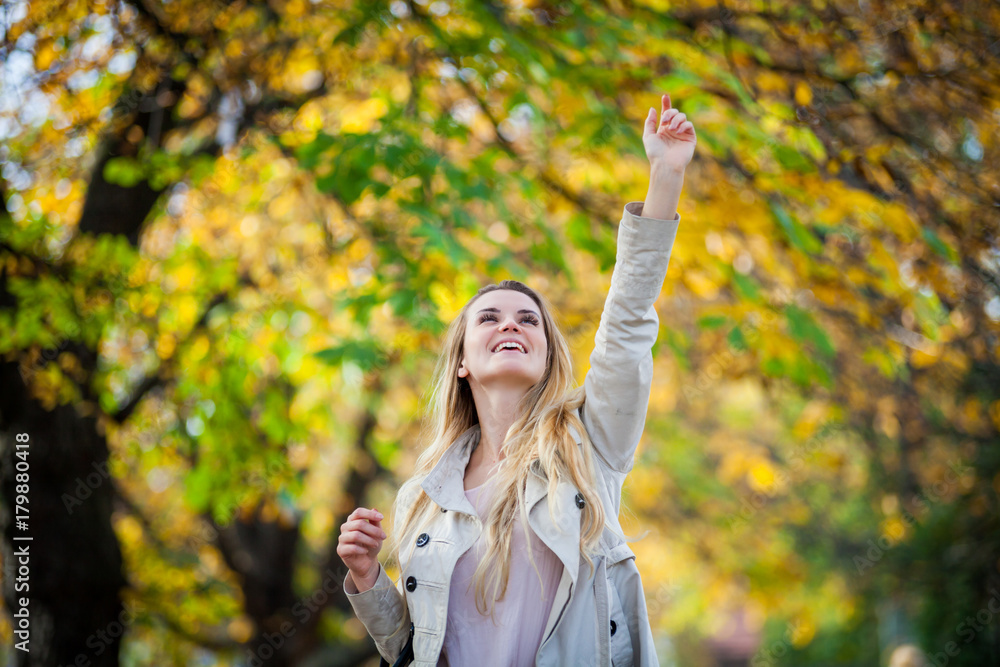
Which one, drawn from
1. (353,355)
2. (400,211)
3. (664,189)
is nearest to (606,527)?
(664,189)

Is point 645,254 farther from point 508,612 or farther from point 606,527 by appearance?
point 508,612

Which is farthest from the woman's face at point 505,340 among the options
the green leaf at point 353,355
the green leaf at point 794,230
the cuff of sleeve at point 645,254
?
the green leaf at point 794,230

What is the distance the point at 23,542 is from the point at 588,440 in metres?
4.25

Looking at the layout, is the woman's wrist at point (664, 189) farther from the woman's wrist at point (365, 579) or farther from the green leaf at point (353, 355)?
the green leaf at point (353, 355)

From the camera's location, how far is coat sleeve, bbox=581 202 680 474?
6.66ft

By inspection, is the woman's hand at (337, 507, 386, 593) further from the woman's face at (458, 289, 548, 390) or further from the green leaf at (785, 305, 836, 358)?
the green leaf at (785, 305, 836, 358)

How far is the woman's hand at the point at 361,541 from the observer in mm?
2123

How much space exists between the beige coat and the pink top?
56 mm

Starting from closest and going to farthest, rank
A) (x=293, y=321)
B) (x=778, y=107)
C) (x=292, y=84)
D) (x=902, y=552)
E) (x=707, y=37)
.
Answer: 1. (x=778, y=107)
2. (x=707, y=37)
3. (x=293, y=321)
4. (x=292, y=84)
5. (x=902, y=552)

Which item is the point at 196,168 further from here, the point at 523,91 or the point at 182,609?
the point at 182,609

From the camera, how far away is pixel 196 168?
4.46 metres

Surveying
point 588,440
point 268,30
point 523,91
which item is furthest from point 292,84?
point 588,440

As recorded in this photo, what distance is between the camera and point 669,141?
6.86ft

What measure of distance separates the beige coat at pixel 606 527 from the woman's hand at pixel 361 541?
0.28ft
